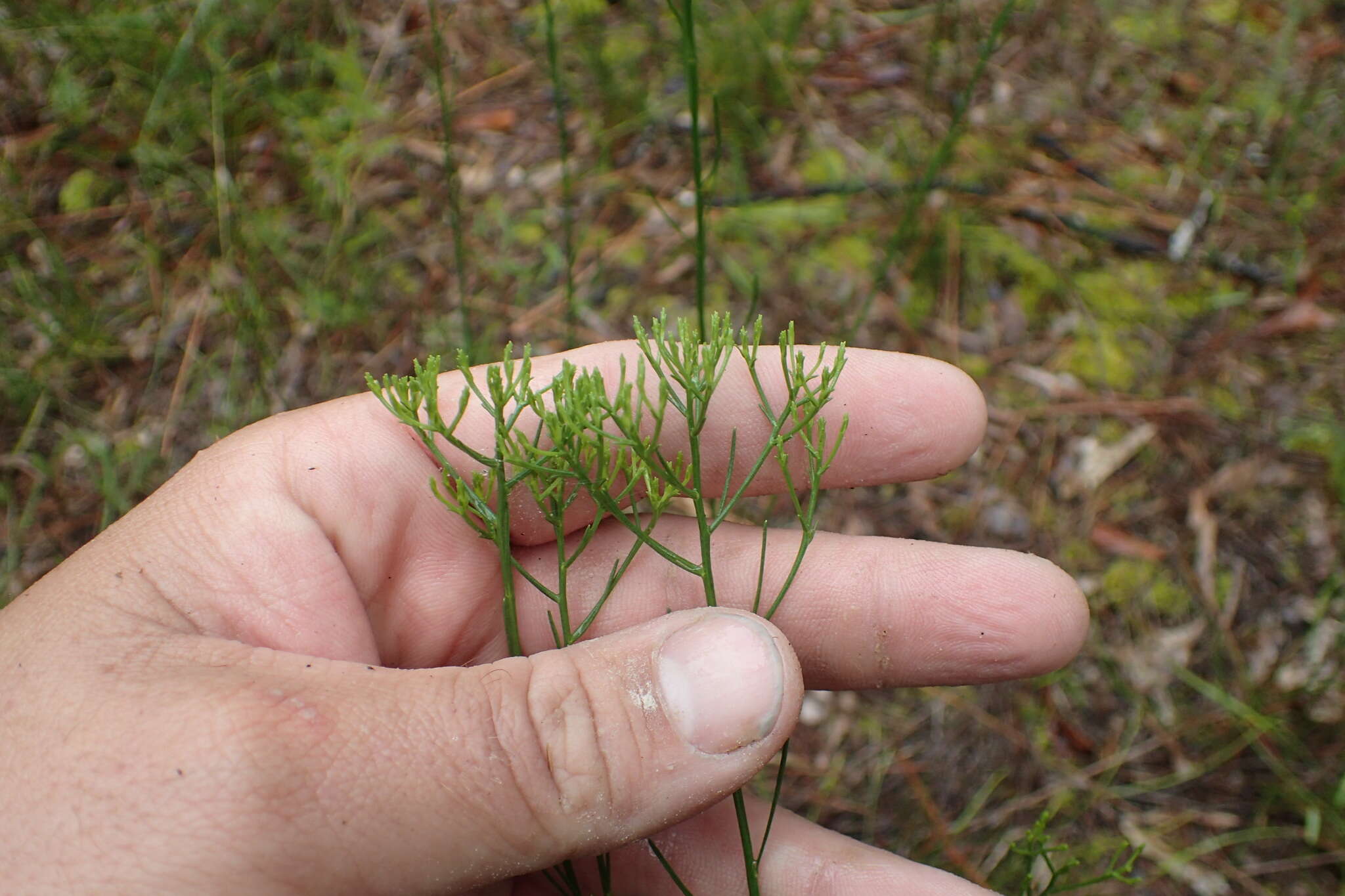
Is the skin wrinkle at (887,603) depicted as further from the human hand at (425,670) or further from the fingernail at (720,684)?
the fingernail at (720,684)

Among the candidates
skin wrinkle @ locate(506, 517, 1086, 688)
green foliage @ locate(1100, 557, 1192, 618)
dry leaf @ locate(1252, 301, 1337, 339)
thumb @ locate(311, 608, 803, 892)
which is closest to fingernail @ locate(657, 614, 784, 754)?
thumb @ locate(311, 608, 803, 892)

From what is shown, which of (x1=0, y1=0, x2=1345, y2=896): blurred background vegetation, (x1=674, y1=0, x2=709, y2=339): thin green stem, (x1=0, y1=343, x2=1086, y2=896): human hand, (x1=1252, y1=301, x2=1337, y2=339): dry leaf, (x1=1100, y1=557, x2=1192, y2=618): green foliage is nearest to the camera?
(x1=0, y1=343, x2=1086, y2=896): human hand

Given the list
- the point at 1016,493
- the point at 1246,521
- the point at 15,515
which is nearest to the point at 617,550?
the point at 1016,493

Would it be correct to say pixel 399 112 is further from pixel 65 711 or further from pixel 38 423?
pixel 65 711

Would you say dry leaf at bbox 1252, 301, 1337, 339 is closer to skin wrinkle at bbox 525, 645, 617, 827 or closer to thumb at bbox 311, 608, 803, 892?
thumb at bbox 311, 608, 803, 892

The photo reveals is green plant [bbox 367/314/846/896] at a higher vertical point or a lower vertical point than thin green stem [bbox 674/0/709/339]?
lower

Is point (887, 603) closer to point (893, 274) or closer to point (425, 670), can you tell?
point (425, 670)
